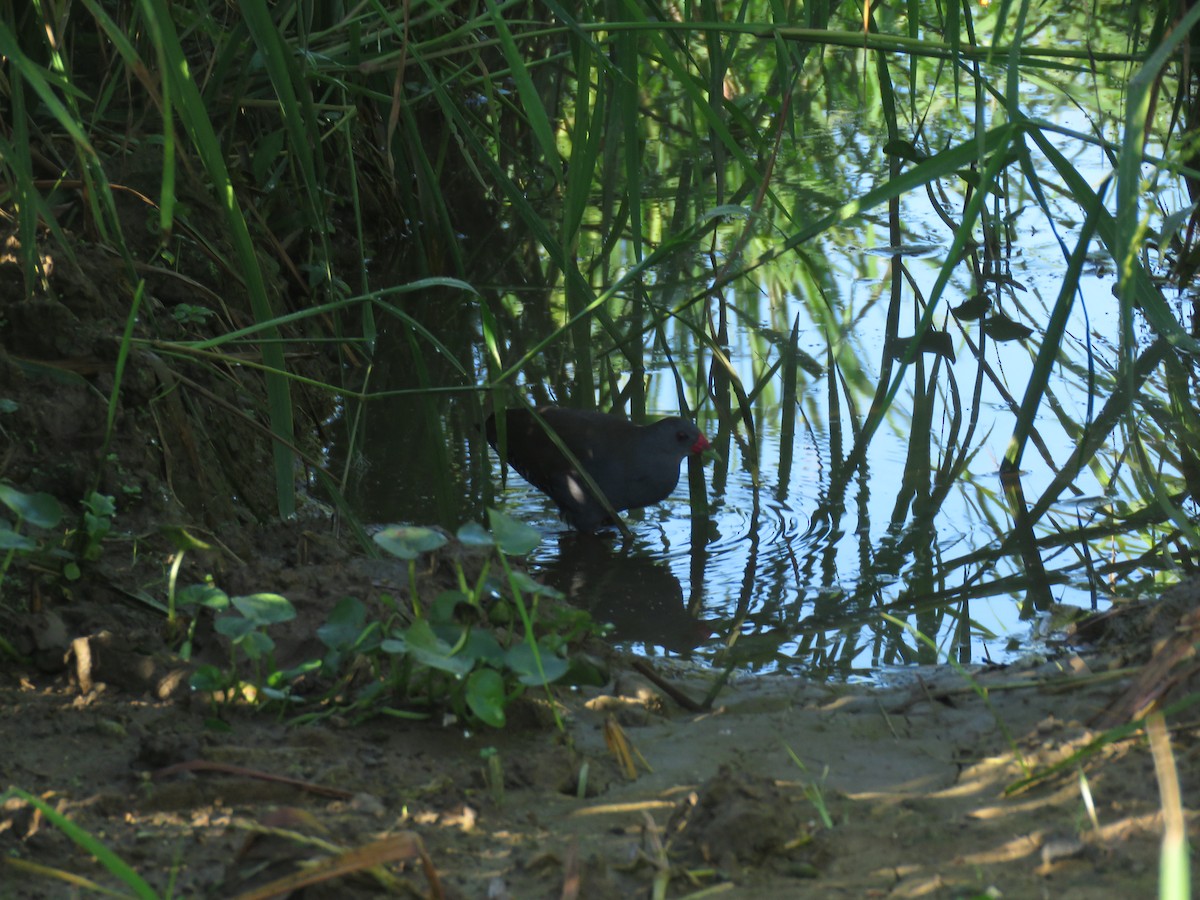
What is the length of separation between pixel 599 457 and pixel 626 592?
2.13 ft

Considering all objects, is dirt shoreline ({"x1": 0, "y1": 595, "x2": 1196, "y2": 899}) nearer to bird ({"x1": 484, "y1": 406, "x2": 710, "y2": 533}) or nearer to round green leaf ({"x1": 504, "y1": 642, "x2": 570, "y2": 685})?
round green leaf ({"x1": 504, "y1": 642, "x2": 570, "y2": 685})

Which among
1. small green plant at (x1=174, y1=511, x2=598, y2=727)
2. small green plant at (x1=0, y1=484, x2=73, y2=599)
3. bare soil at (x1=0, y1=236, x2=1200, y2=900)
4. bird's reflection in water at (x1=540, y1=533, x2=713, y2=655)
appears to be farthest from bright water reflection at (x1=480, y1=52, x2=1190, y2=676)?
small green plant at (x1=0, y1=484, x2=73, y2=599)

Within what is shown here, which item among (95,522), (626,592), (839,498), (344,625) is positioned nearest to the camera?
(344,625)

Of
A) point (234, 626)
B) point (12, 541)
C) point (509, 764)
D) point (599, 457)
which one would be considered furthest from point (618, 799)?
point (599, 457)

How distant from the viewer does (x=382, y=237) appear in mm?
7316

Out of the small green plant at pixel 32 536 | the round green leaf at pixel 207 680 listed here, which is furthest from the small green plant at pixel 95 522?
the round green leaf at pixel 207 680

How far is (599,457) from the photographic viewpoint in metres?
4.65

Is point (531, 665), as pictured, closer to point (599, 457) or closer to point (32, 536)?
point (32, 536)

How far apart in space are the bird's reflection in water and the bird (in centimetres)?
15

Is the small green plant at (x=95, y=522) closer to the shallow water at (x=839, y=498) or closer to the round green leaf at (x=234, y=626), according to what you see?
the round green leaf at (x=234, y=626)

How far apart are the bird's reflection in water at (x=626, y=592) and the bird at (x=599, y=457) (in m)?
0.15

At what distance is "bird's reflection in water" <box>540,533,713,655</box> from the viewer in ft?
12.5

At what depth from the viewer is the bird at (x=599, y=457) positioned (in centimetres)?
457

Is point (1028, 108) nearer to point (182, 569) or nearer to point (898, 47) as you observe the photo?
point (898, 47)
